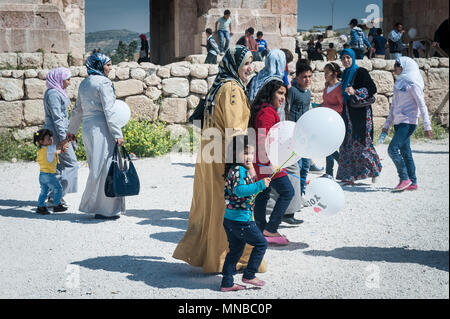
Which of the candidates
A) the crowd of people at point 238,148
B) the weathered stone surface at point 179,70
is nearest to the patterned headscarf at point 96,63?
the crowd of people at point 238,148

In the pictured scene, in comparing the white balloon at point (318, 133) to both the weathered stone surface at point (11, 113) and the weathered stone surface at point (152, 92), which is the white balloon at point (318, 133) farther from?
the weathered stone surface at point (11, 113)

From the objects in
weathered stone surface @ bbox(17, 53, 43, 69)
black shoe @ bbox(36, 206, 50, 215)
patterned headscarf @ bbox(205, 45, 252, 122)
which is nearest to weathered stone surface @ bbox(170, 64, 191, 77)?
weathered stone surface @ bbox(17, 53, 43, 69)

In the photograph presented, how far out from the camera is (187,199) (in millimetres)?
7375

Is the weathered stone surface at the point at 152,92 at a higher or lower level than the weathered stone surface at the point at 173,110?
higher

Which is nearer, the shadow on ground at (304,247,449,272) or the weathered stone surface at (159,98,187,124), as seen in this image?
the shadow on ground at (304,247,449,272)

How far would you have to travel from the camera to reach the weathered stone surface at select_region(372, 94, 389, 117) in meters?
12.7

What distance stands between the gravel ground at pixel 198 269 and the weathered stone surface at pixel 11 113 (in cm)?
282

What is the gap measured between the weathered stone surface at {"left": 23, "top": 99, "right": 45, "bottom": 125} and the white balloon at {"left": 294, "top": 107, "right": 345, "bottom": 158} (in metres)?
7.26

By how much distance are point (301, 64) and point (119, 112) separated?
7.03ft

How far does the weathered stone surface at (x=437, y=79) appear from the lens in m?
13.4

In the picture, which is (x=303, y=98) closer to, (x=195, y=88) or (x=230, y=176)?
(x=230, y=176)

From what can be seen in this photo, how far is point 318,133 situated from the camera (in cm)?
422

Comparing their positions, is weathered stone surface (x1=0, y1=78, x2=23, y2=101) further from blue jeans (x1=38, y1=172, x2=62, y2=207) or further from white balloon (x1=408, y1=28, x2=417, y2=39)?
white balloon (x1=408, y1=28, x2=417, y2=39)

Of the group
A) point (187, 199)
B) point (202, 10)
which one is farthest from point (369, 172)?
point (202, 10)
